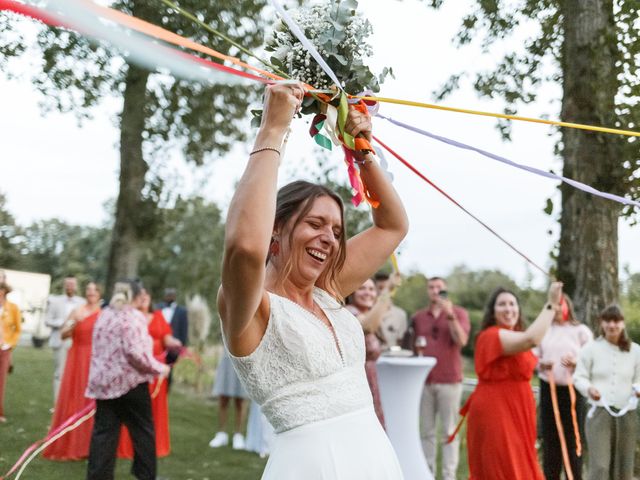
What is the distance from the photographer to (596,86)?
22.6 feet

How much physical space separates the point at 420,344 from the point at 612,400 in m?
2.01

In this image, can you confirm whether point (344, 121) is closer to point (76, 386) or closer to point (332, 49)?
point (332, 49)

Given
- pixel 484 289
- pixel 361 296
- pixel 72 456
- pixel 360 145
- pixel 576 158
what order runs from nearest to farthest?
pixel 360 145, pixel 361 296, pixel 576 158, pixel 72 456, pixel 484 289

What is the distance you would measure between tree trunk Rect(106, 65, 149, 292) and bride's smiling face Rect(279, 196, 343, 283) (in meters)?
11.2

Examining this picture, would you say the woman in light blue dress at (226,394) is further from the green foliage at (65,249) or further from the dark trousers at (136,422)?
the green foliage at (65,249)

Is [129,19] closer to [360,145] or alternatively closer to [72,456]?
[360,145]

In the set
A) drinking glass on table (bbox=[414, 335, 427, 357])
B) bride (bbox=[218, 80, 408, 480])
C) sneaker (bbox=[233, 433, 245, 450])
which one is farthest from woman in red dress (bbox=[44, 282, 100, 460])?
bride (bbox=[218, 80, 408, 480])

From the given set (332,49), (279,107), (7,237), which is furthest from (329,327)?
(7,237)

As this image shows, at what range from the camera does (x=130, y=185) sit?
13422 millimetres

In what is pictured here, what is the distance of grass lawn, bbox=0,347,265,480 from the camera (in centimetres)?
813

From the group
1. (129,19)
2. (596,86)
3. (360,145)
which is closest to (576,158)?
(596,86)

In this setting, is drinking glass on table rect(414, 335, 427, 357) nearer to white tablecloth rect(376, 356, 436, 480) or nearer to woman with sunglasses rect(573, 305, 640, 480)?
white tablecloth rect(376, 356, 436, 480)

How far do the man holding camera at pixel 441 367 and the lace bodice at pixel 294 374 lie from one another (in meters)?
6.34

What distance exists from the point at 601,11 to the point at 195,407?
33.0 ft
